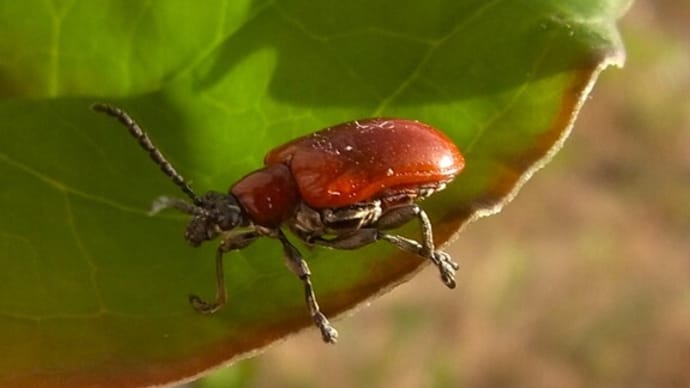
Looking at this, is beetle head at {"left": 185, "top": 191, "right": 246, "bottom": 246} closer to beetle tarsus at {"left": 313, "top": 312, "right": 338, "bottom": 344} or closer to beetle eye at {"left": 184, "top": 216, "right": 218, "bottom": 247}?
beetle eye at {"left": 184, "top": 216, "right": 218, "bottom": 247}

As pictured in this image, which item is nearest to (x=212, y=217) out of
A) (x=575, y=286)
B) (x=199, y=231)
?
(x=199, y=231)

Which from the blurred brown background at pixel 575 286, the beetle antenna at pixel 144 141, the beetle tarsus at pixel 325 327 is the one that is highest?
the beetle antenna at pixel 144 141

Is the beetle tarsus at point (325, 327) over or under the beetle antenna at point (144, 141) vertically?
under

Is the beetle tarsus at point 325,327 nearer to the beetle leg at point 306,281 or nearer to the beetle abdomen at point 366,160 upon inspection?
the beetle leg at point 306,281

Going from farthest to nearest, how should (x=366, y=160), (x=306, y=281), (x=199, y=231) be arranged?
(x=366, y=160), (x=199, y=231), (x=306, y=281)

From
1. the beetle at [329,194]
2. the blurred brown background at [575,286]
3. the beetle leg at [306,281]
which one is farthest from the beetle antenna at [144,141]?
the blurred brown background at [575,286]

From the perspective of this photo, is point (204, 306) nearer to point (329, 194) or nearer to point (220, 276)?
point (220, 276)

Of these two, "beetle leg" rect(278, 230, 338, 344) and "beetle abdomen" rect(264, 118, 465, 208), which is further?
"beetle abdomen" rect(264, 118, 465, 208)

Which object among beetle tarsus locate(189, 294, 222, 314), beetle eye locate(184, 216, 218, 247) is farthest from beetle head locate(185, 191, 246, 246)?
beetle tarsus locate(189, 294, 222, 314)
